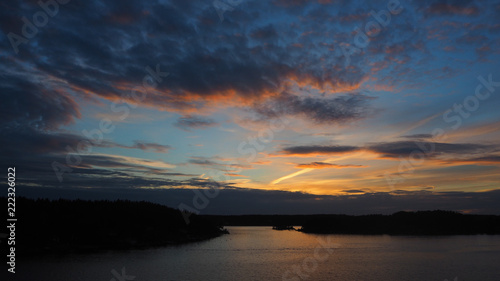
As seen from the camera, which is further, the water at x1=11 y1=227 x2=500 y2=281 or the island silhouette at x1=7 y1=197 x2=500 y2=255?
the island silhouette at x1=7 y1=197 x2=500 y2=255

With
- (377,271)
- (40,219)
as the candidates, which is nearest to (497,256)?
(377,271)

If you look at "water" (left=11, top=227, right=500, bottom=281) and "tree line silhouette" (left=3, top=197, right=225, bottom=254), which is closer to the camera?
"water" (left=11, top=227, right=500, bottom=281)

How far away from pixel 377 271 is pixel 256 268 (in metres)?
15.2

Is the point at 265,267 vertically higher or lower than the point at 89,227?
lower

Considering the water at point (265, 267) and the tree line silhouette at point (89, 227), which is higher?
the tree line silhouette at point (89, 227)

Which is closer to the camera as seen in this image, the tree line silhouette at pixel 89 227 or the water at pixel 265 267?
the water at pixel 265 267

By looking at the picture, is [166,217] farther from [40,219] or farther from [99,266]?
[99,266]

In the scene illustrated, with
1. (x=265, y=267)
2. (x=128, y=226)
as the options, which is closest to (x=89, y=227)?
(x=128, y=226)

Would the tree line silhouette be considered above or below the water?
above

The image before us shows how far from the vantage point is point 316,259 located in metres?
58.7

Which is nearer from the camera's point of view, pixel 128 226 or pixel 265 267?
pixel 265 267

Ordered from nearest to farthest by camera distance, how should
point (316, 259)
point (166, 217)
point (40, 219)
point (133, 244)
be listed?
point (316, 259), point (40, 219), point (133, 244), point (166, 217)

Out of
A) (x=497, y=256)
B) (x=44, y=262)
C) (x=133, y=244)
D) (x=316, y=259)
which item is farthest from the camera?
(x=133, y=244)

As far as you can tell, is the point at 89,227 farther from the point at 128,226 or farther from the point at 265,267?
the point at 265,267
